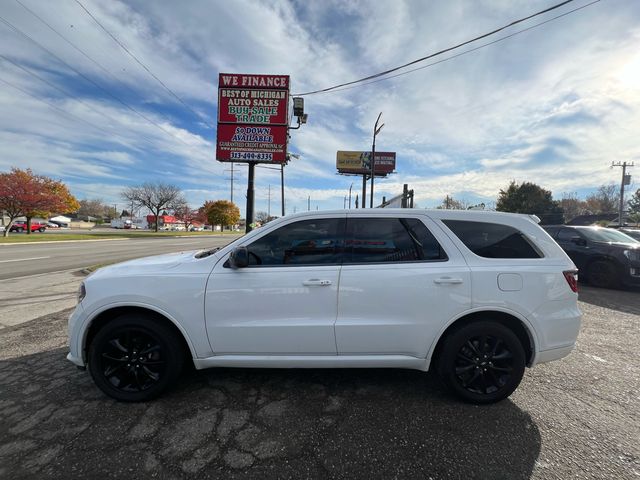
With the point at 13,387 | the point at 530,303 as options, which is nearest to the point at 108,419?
the point at 13,387

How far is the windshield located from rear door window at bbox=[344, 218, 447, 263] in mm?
7861

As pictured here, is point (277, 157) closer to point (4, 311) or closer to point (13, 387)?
point (4, 311)

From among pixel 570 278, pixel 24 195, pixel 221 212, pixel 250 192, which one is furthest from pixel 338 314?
pixel 221 212

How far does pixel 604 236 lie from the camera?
7797mm

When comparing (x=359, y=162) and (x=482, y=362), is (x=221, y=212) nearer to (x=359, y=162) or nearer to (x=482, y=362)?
(x=359, y=162)

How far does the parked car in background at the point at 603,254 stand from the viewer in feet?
23.2

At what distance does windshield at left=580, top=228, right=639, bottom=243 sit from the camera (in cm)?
763

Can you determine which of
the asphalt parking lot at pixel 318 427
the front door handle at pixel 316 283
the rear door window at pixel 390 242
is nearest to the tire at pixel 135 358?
the asphalt parking lot at pixel 318 427

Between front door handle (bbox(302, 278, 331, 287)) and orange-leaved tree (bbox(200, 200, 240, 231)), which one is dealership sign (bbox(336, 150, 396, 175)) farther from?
front door handle (bbox(302, 278, 331, 287))

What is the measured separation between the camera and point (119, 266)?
288cm

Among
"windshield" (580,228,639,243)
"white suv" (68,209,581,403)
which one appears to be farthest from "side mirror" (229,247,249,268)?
"windshield" (580,228,639,243)

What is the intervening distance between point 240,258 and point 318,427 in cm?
149

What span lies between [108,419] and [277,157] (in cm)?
1038

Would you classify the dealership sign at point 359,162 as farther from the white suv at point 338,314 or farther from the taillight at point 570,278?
the white suv at point 338,314
